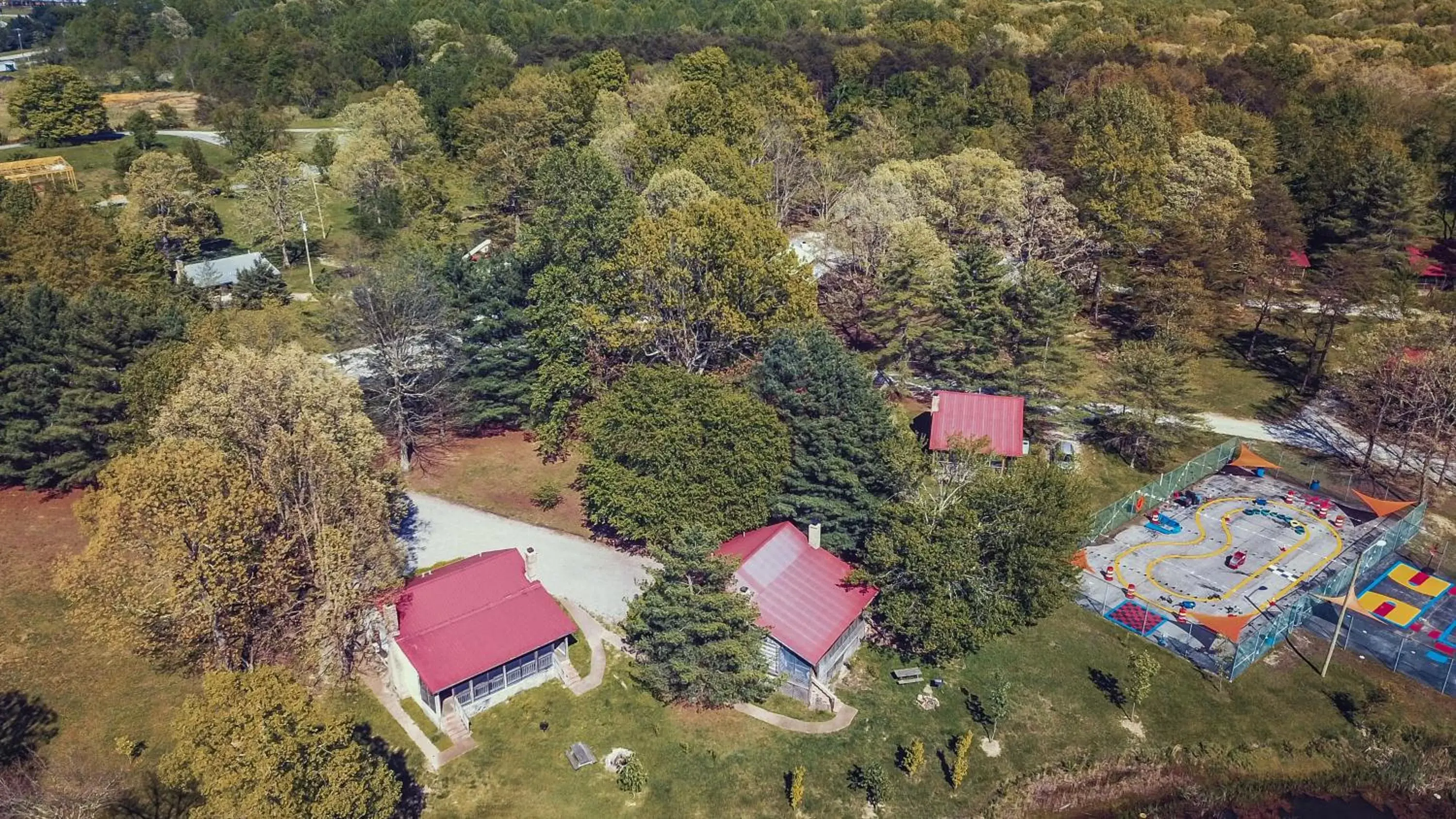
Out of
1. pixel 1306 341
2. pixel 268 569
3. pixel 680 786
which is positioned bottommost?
pixel 1306 341

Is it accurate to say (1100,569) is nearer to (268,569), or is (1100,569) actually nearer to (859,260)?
(859,260)

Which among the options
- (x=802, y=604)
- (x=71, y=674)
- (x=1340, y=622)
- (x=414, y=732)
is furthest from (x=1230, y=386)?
(x=71, y=674)

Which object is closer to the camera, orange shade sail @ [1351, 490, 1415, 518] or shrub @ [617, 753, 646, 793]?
shrub @ [617, 753, 646, 793]

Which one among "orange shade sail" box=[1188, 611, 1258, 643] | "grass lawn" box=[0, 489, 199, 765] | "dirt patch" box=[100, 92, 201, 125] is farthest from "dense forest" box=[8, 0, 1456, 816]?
"orange shade sail" box=[1188, 611, 1258, 643]

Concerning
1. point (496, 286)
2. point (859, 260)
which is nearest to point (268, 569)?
point (496, 286)

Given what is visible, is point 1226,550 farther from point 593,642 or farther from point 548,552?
point 548,552

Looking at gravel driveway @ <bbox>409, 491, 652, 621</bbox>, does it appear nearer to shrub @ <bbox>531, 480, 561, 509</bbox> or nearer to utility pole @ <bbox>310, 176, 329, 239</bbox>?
shrub @ <bbox>531, 480, 561, 509</bbox>
